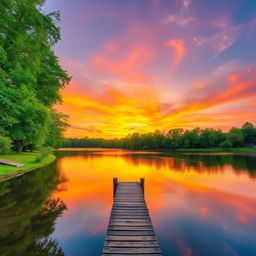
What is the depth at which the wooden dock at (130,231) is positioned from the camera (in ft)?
16.8

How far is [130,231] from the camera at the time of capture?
6223 mm

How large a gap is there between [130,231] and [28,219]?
5769mm

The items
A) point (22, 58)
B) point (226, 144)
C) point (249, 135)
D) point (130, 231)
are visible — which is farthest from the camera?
point (249, 135)

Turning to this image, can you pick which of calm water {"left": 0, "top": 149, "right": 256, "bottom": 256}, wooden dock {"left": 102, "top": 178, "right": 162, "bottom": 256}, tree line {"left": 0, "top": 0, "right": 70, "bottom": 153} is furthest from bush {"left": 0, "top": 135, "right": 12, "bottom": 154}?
wooden dock {"left": 102, "top": 178, "right": 162, "bottom": 256}

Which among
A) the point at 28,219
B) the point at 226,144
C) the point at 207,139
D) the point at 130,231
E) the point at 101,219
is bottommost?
the point at 101,219

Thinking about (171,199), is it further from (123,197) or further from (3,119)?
(3,119)

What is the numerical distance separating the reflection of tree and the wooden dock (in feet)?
7.86

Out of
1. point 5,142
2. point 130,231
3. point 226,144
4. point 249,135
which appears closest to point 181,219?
point 130,231

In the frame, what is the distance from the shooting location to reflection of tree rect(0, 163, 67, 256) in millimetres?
6047

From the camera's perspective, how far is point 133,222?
22.8 ft

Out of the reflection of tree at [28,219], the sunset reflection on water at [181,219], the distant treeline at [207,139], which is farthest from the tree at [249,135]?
the reflection of tree at [28,219]

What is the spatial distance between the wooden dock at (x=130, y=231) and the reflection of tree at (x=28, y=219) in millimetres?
2396

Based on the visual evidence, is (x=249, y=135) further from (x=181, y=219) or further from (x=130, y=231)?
(x=130, y=231)

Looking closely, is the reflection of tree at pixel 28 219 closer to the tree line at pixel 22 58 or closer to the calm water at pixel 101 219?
the calm water at pixel 101 219
